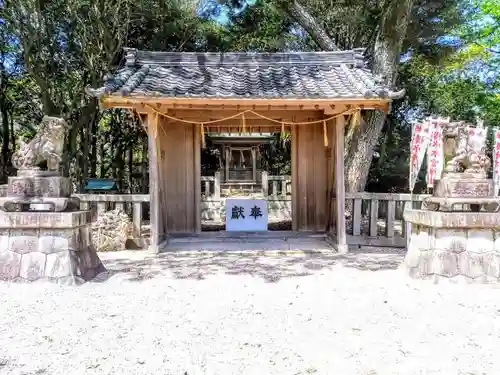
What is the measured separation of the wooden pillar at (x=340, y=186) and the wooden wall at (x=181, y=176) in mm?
2782

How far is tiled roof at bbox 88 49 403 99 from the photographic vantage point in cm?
655

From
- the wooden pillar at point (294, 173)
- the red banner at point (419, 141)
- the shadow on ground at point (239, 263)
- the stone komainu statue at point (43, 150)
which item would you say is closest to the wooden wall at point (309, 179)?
the wooden pillar at point (294, 173)

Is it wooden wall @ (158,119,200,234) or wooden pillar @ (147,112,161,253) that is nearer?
wooden pillar @ (147,112,161,253)

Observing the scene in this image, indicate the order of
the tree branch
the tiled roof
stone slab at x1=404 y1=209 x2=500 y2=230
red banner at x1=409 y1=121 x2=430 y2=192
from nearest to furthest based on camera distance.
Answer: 1. stone slab at x1=404 y1=209 x2=500 y2=230
2. red banner at x1=409 y1=121 x2=430 y2=192
3. the tiled roof
4. the tree branch

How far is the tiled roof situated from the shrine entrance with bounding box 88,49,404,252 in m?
0.02

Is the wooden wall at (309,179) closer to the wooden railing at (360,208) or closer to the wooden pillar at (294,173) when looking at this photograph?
the wooden pillar at (294,173)

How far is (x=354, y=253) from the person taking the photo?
23.6 feet

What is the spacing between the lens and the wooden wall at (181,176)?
847cm

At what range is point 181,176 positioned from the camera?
8508 mm

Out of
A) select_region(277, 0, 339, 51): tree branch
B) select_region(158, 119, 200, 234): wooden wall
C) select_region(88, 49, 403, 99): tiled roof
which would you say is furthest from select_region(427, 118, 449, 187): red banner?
select_region(277, 0, 339, 51): tree branch

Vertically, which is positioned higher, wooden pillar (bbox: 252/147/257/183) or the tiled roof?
the tiled roof

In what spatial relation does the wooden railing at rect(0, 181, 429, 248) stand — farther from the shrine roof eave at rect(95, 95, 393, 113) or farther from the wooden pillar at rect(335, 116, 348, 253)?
the shrine roof eave at rect(95, 95, 393, 113)

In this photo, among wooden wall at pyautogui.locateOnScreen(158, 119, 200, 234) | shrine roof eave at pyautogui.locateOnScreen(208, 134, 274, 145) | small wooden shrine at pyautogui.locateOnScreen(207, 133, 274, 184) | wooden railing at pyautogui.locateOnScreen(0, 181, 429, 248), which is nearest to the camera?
wooden railing at pyautogui.locateOnScreen(0, 181, 429, 248)

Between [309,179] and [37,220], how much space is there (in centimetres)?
529
